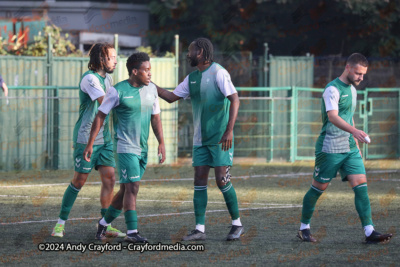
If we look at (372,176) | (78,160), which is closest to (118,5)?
(372,176)

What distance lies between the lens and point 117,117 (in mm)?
8414

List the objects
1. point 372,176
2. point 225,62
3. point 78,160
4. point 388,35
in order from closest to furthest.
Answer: point 78,160 → point 372,176 → point 225,62 → point 388,35

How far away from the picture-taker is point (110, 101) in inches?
325

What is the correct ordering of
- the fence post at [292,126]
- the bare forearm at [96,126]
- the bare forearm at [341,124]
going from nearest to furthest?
the bare forearm at [341,124], the bare forearm at [96,126], the fence post at [292,126]

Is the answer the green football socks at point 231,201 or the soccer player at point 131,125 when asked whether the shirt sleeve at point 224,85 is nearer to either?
the soccer player at point 131,125

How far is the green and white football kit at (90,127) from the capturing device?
877 cm

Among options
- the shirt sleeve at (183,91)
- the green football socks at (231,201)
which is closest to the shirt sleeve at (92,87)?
the shirt sleeve at (183,91)

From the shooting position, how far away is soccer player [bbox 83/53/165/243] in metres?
8.30

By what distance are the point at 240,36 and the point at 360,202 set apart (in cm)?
1895

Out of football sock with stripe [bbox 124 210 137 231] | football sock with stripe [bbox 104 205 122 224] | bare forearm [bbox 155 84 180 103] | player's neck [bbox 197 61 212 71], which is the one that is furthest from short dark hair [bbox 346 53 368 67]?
football sock with stripe [bbox 104 205 122 224]

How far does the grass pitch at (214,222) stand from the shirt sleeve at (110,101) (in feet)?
4.56

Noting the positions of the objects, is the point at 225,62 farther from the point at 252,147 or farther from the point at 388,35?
the point at 388,35

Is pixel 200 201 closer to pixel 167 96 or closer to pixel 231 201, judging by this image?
pixel 231 201

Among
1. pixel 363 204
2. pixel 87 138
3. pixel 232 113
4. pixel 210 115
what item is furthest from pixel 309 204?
pixel 87 138
